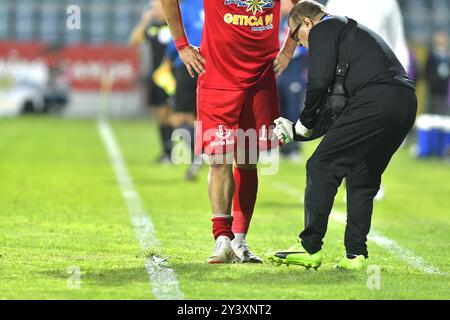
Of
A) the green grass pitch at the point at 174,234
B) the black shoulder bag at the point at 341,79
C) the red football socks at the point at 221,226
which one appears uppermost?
the black shoulder bag at the point at 341,79

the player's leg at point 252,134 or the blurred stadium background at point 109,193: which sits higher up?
the player's leg at point 252,134

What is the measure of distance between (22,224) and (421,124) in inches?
515

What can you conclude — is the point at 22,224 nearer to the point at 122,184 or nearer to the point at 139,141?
the point at 122,184

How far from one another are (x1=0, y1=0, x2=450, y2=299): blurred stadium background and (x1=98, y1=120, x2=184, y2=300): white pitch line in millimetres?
84

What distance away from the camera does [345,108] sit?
24.1 ft

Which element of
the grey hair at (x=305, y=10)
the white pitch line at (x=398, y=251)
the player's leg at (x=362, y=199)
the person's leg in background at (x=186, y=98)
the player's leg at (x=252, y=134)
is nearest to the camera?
the grey hair at (x=305, y=10)

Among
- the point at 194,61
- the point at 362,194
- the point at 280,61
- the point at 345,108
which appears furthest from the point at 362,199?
the point at 194,61

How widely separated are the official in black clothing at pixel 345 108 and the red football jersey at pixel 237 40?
1.35 feet

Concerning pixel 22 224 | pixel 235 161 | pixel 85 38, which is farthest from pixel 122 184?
pixel 85 38

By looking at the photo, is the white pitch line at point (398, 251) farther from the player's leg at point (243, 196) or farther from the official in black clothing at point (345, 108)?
the player's leg at point (243, 196)

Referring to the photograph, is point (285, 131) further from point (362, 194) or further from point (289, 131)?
point (362, 194)

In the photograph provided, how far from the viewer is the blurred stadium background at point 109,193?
22.8ft

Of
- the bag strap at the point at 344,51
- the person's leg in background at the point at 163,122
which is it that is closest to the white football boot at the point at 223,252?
the bag strap at the point at 344,51

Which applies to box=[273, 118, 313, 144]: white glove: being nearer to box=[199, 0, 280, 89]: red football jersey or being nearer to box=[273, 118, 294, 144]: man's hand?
box=[273, 118, 294, 144]: man's hand
